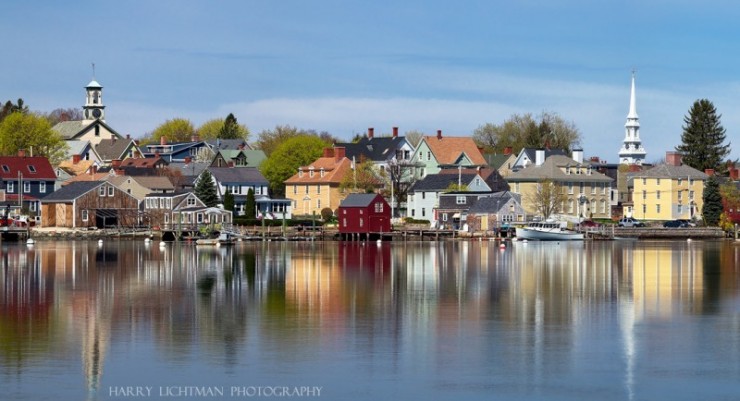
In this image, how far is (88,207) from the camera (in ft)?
378

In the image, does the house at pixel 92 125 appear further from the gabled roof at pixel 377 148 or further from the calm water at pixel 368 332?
the calm water at pixel 368 332

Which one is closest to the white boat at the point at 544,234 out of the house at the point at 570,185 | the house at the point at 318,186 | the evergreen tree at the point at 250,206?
the house at the point at 570,185

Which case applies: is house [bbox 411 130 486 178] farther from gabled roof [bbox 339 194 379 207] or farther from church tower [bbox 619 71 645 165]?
church tower [bbox 619 71 645 165]

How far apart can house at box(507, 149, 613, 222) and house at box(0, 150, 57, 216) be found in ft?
143

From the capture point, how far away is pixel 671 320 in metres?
43.6

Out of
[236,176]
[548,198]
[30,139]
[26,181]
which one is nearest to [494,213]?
[548,198]

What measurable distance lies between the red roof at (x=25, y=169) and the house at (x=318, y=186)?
→ 23.0 metres

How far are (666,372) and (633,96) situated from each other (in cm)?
16838

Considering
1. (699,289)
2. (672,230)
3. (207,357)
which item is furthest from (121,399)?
(672,230)

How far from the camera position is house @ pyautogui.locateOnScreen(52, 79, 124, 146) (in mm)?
169375

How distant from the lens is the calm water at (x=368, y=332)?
1229 inches

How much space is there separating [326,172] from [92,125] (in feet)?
161

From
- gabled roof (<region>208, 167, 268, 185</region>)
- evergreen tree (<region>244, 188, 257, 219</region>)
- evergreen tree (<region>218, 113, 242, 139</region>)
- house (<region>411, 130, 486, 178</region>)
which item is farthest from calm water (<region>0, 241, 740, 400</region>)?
evergreen tree (<region>218, 113, 242, 139</region>)

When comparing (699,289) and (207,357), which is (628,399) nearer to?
(207,357)
